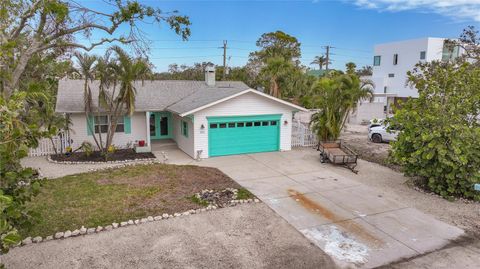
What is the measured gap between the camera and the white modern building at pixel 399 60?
33.9m

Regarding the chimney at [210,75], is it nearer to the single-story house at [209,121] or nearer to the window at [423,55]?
the single-story house at [209,121]

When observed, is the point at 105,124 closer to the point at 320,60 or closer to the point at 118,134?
the point at 118,134

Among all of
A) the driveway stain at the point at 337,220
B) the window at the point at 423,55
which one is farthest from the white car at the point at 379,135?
the window at the point at 423,55

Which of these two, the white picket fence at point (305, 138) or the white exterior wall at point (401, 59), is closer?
the white picket fence at point (305, 138)

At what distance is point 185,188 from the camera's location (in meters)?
10.3

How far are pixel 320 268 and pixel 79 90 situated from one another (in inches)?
642

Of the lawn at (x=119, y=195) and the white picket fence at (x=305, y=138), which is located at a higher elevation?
the white picket fence at (x=305, y=138)

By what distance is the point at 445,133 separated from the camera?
9.47m

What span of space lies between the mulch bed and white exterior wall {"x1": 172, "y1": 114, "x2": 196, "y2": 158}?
179 cm

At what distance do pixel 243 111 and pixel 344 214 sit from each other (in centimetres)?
802

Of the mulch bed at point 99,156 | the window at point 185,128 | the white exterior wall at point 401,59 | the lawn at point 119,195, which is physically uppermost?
the white exterior wall at point 401,59

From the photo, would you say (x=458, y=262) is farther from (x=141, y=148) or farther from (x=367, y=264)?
(x=141, y=148)

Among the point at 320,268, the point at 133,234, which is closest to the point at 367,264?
the point at 320,268

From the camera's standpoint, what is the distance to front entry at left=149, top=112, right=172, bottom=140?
18625 millimetres
